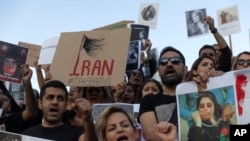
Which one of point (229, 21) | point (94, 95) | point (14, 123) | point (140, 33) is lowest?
point (14, 123)

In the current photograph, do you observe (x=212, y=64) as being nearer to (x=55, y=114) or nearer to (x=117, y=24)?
(x=55, y=114)

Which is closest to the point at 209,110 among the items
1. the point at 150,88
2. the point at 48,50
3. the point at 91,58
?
the point at 150,88

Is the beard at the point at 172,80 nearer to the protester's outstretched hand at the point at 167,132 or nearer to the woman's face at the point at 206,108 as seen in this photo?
the woman's face at the point at 206,108

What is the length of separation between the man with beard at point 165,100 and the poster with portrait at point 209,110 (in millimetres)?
216

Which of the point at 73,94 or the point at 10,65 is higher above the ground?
the point at 10,65

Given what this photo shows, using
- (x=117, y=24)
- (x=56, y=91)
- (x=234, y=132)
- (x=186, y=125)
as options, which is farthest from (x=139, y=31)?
(x=234, y=132)

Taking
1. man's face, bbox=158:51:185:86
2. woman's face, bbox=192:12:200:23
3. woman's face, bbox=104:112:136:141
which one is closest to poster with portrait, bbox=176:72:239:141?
woman's face, bbox=104:112:136:141

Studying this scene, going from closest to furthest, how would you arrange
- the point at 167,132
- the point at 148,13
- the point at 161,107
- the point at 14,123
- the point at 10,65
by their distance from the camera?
1. the point at 167,132
2. the point at 161,107
3. the point at 14,123
4. the point at 10,65
5. the point at 148,13

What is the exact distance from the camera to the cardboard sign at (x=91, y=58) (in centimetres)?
425

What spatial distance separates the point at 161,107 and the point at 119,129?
1.91ft

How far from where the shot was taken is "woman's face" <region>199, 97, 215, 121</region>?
269 centimetres

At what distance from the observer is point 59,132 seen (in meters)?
3.29

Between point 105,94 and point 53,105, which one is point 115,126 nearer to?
point 53,105

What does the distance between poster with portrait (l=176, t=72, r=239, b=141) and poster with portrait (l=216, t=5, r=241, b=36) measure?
324 cm
